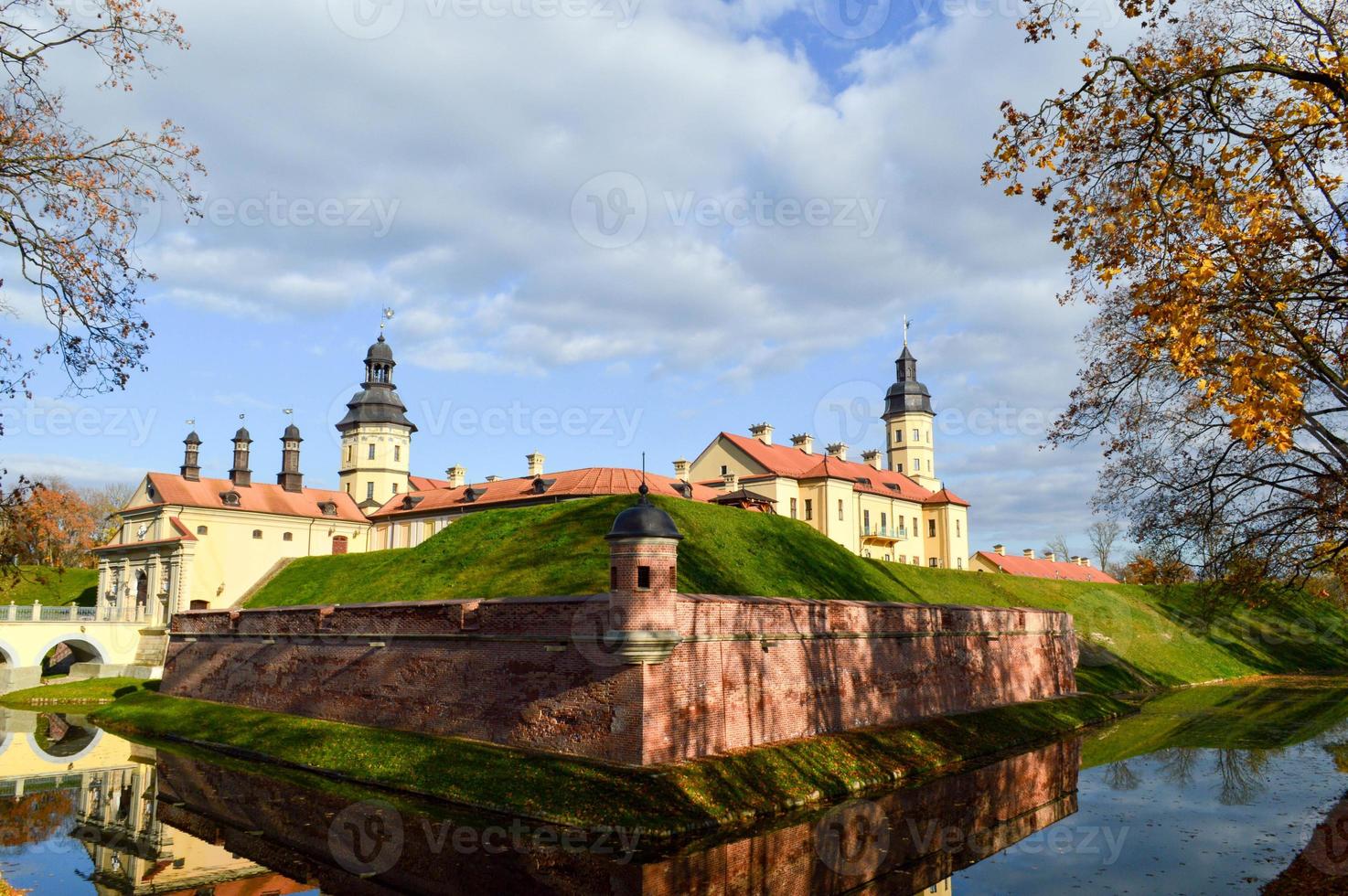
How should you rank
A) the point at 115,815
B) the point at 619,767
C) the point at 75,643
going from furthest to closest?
the point at 75,643, the point at 115,815, the point at 619,767

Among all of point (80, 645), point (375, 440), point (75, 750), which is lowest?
point (75, 750)

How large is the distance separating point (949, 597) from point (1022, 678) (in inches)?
537

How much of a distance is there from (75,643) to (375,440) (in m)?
25.1

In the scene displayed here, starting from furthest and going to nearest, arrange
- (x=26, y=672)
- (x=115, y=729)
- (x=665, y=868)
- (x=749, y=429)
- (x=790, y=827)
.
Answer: (x=749, y=429) < (x=26, y=672) < (x=115, y=729) < (x=790, y=827) < (x=665, y=868)

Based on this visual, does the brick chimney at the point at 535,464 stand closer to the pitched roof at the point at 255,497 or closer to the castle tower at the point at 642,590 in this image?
the pitched roof at the point at 255,497

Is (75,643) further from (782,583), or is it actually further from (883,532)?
(883,532)

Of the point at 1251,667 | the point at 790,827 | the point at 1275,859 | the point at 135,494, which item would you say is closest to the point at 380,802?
the point at 790,827

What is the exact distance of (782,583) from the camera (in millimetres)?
33688

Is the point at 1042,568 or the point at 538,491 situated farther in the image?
the point at 1042,568

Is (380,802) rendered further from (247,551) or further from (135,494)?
(135,494)

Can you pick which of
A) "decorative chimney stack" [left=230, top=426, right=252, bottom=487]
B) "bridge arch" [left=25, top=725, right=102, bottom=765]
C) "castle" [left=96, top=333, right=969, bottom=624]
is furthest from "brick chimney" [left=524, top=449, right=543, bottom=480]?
"bridge arch" [left=25, top=725, right=102, bottom=765]

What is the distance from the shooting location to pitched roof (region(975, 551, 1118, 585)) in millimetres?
77875

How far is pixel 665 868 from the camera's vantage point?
1381 centimetres

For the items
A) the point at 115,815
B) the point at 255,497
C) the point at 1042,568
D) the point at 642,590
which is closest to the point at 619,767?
the point at 642,590
